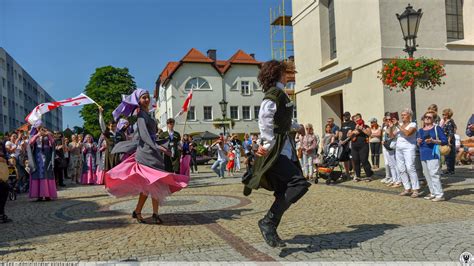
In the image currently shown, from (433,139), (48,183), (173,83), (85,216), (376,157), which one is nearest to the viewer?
(85,216)

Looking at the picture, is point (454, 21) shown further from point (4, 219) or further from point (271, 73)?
point (4, 219)

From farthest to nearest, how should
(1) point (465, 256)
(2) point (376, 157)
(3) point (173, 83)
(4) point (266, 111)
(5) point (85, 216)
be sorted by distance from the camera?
(3) point (173, 83) < (2) point (376, 157) < (5) point (85, 216) < (4) point (266, 111) < (1) point (465, 256)

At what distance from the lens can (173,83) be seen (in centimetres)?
4891

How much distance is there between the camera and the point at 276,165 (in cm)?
457

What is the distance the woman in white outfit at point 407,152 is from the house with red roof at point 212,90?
131 ft

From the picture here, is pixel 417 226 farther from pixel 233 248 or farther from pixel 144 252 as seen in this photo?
pixel 144 252

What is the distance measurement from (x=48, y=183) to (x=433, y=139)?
28.9 ft

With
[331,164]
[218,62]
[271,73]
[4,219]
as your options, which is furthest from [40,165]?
[218,62]

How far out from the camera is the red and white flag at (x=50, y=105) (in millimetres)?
10188

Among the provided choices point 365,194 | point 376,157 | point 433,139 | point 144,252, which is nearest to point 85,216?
point 144,252

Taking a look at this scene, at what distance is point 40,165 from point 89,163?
5.53 metres

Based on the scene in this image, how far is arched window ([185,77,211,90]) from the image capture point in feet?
163

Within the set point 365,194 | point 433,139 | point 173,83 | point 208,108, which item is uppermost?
point 173,83

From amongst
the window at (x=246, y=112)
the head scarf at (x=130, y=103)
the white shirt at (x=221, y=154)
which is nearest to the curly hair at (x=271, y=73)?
the head scarf at (x=130, y=103)
